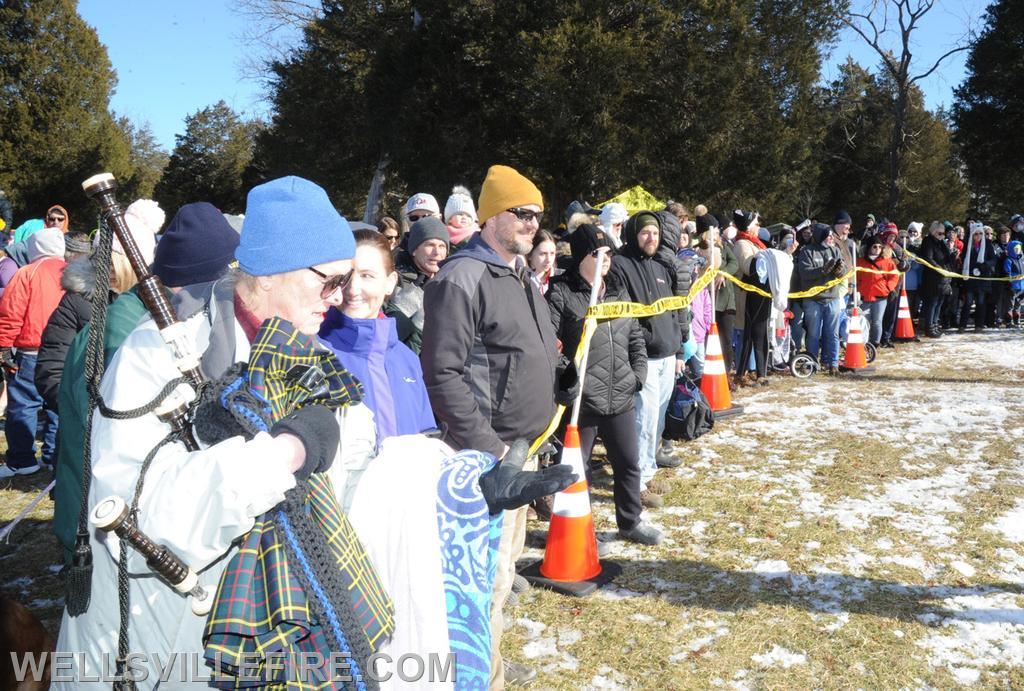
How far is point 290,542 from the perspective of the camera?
157 cm

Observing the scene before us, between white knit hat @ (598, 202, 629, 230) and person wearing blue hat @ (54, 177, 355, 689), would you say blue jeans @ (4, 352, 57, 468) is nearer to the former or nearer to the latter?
white knit hat @ (598, 202, 629, 230)

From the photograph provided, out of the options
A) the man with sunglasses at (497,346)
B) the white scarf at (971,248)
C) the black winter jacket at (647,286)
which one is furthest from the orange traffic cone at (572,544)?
the white scarf at (971,248)

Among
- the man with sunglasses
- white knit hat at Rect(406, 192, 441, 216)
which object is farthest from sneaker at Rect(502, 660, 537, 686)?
white knit hat at Rect(406, 192, 441, 216)

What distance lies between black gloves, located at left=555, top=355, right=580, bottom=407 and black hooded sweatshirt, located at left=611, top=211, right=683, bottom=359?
1.08 meters

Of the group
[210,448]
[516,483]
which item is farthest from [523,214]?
[210,448]

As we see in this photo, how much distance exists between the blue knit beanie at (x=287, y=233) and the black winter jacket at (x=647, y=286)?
3.90m

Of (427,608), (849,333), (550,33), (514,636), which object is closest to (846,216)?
(849,333)

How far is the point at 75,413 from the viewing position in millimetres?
2492

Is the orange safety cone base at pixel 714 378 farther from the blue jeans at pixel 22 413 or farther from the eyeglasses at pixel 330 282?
the eyeglasses at pixel 330 282

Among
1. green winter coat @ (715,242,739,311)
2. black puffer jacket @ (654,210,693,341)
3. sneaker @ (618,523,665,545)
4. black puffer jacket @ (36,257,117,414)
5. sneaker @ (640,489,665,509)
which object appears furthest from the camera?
green winter coat @ (715,242,739,311)

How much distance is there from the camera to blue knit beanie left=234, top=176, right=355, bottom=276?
174cm

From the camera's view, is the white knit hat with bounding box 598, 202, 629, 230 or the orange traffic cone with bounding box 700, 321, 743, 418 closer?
the white knit hat with bounding box 598, 202, 629, 230

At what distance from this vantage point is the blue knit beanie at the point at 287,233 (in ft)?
5.71

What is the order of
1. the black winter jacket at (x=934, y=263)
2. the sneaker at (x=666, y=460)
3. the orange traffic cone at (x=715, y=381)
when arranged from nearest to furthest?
the sneaker at (x=666, y=460)
the orange traffic cone at (x=715, y=381)
the black winter jacket at (x=934, y=263)
